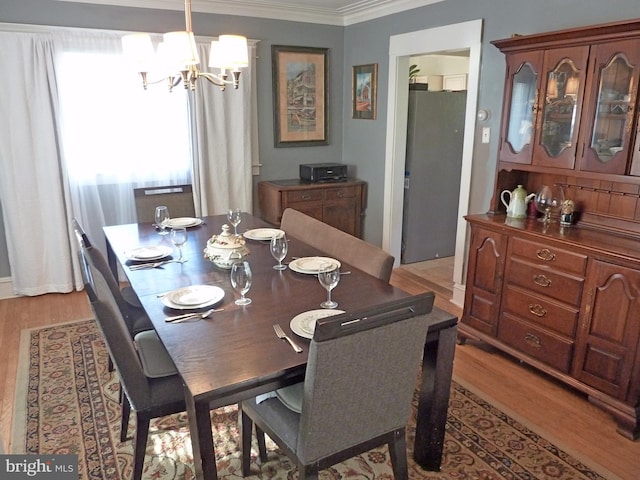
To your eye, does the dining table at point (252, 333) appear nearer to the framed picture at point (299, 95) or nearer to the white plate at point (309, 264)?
the white plate at point (309, 264)

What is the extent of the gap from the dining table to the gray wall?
71.9 inches

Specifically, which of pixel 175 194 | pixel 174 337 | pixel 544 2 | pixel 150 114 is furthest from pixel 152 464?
A: pixel 544 2

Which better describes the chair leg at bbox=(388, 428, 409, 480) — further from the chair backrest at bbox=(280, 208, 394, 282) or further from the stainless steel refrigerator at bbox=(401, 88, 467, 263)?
the stainless steel refrigerator at bbox=(401, 88, 467, 263)

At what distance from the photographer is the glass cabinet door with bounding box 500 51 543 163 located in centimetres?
274

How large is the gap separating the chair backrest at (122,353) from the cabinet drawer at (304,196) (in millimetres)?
2652

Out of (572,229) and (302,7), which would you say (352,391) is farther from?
(302,7)

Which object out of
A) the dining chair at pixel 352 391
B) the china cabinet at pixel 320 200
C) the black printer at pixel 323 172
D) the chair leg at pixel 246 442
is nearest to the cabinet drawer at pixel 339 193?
the china cabinet at pixel 320 200

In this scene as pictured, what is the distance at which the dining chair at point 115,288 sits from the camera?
2.08m

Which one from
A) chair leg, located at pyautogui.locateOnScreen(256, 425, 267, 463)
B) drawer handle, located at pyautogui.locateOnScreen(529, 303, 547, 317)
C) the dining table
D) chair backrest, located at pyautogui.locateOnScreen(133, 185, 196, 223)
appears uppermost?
chair backrest, located at pyautogui.locateOnScreen(133, 185, 196, 223)

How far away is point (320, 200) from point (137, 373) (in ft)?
9.65

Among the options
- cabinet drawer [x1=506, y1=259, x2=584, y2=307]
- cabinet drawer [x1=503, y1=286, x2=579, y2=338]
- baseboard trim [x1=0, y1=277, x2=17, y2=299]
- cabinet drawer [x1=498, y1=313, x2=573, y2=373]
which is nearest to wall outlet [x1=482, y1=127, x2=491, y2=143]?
cabinet drawer [x1=506, y1=259, x2=584, y2=307]

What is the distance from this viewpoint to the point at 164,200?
133 inches

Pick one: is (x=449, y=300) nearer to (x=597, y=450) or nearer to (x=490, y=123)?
(x=490, y=123)

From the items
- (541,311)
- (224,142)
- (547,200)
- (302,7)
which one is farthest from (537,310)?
(302,7)
